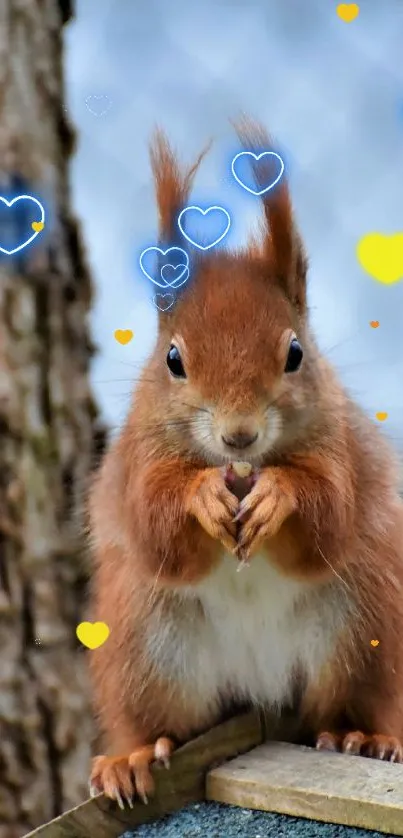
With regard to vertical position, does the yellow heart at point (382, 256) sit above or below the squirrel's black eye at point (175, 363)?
above

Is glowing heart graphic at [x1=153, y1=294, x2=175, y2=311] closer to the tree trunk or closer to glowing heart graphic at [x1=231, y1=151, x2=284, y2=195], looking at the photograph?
glowing heart graphic at [x1=231, y1=151, x2=284, y2=195]

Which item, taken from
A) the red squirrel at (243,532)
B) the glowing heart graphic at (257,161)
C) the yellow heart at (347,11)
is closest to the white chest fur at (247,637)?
the red squirrel at (243,532)

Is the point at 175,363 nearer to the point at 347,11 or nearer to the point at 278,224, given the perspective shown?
the point at 278,224

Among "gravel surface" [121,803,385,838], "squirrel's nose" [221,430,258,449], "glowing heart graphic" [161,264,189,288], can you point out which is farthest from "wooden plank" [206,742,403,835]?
"glowing heart graphic" [161,264,189,288]

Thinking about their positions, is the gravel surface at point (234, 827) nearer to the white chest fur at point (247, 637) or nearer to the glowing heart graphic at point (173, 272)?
the white chest fur at point (247, 637)

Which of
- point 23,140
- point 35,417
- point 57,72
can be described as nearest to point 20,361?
point 35,417

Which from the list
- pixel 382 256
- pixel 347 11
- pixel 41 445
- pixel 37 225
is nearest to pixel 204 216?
pixel 382 256

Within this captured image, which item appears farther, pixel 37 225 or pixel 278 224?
pixel 37 225
